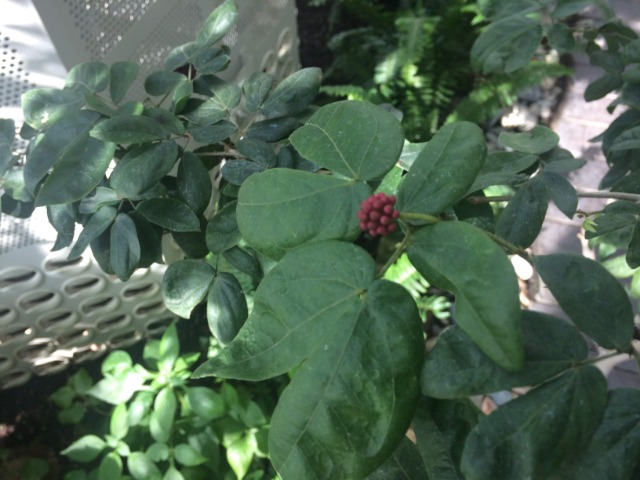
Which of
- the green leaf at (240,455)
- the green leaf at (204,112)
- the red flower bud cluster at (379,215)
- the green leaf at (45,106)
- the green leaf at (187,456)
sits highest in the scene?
the red flower bud cluster at (379,215)

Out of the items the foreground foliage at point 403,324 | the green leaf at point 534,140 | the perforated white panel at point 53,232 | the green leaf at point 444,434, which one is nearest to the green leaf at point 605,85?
the green leaf at point 534,140

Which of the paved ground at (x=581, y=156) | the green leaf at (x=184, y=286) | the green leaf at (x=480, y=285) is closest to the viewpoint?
the green leaf at (x=480, y=285)

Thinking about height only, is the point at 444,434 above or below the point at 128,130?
below

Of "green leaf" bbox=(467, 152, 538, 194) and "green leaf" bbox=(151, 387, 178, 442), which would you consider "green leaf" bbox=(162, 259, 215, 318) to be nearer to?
"green leaf" bbox=(467, 152, 538, 194)

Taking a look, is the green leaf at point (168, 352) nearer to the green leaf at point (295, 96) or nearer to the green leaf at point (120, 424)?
the green leaf at point (120, 424)

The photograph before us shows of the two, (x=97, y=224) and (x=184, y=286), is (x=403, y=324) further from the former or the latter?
(x=97, y=224)

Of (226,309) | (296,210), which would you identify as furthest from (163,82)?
(296,210)
